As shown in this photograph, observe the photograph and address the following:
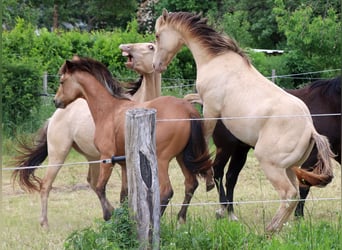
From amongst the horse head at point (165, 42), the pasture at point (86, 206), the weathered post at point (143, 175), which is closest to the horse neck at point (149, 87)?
the horse head at point (165, 42)

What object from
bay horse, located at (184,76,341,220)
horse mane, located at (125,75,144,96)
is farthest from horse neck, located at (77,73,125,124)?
bay horse, located at (184,76,341,220)

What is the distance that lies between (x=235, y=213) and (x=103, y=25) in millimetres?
30548

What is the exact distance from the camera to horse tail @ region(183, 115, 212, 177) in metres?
6.49

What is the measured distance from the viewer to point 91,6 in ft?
110

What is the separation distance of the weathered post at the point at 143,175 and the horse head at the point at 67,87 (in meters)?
2.30

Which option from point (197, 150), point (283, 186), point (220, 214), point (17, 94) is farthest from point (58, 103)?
point (17, 94)

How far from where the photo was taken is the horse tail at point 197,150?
6488 millimetres

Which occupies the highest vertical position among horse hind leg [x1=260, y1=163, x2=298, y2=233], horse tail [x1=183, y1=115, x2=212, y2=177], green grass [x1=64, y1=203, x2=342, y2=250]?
horse tail [x1=183, y1=115, x2=212, y2=177]

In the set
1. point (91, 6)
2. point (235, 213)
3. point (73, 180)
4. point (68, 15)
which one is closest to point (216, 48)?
point (235, 213)

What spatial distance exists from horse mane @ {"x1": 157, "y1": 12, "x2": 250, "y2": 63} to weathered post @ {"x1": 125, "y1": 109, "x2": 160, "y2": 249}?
209cm

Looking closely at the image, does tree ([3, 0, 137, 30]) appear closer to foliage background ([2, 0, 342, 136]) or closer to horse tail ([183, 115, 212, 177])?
foliage background ([2, 0, 342, 136])

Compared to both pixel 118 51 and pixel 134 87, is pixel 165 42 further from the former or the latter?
pixel 118 51

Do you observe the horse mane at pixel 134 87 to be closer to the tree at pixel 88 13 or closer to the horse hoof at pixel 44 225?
the horse hoof at pixel 44 225

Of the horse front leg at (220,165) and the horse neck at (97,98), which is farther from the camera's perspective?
the horse front leg at (220,165)
